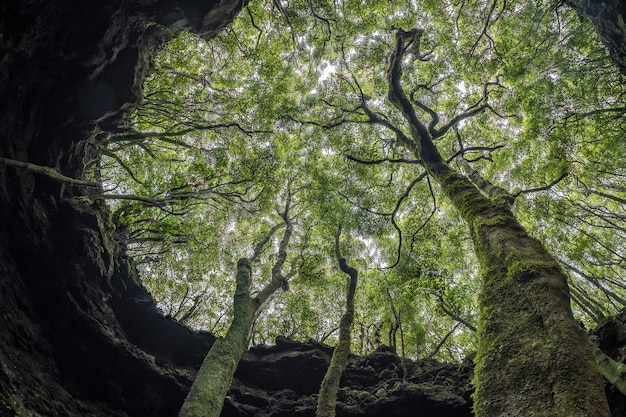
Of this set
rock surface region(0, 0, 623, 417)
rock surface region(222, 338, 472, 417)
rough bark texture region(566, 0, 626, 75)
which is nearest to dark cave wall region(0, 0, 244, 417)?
rock surface region(0, 0, 623, 417)

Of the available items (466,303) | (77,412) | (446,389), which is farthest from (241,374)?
(466,303)

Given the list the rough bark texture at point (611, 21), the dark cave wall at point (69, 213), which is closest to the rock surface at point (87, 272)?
the dark cave wall at point (69, 213)

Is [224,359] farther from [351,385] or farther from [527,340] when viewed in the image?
[527,340]

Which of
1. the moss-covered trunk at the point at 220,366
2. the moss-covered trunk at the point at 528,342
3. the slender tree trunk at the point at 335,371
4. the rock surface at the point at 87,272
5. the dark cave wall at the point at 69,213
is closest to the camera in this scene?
the moss-covered trunk at the point at 528,342

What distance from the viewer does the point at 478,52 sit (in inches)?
571

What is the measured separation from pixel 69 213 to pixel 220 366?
18.1ft

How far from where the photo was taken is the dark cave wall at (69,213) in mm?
6891

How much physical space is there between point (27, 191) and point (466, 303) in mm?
12929

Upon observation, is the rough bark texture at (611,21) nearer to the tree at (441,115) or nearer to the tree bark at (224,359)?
the tree at (441,115)

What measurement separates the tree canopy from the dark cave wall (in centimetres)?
142

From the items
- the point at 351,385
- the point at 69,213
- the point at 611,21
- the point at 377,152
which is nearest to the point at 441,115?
the point at 377,152

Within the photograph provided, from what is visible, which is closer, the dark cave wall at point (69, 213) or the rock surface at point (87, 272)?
the dark cave wall at point (69, 213)

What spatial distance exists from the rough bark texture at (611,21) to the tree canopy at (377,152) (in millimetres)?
3285

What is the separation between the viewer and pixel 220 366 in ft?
29.0
